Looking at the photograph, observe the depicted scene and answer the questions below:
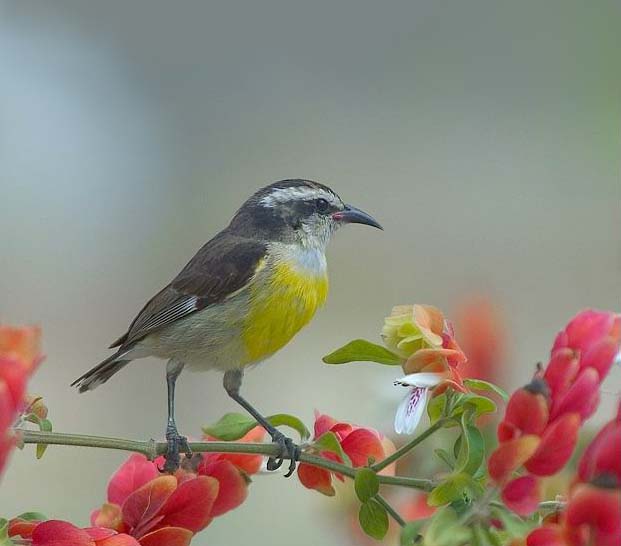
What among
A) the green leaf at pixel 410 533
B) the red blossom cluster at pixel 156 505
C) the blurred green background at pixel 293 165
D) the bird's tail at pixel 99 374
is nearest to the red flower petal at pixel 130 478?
the red blossom cluster at pixel 156 505

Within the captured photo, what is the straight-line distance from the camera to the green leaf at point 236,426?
2.44 feet

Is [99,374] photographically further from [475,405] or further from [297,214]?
[475,405]

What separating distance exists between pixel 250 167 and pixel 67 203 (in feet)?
2.76

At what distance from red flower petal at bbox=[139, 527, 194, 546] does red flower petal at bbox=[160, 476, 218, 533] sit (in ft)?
0.07

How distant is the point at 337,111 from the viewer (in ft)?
17.4

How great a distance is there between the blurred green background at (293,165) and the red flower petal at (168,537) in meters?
2.20

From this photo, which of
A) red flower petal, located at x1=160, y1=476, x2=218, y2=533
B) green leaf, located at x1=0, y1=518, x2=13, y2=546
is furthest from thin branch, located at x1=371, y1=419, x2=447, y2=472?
green leaf, located at x1=0, y1=518, x2=13, y2=546

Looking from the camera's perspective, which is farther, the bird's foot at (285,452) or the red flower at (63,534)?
the bird's foot at (285,452)

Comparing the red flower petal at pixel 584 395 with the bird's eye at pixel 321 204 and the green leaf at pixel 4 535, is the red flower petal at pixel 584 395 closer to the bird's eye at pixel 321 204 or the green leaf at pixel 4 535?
the green leaf at pixel 4 535

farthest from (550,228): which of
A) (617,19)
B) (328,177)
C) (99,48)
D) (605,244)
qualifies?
(99,48)

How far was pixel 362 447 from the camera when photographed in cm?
73

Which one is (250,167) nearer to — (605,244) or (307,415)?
(605,244)

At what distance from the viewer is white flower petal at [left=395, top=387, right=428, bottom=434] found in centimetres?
66

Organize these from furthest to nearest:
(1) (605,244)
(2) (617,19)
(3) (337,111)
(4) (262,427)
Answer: (3) (337,111) → (1) (605,244) → (2) (617,19) → (4) (262,427)
